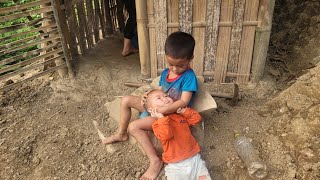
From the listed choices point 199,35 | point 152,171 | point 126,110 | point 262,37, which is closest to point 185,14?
point 199,35

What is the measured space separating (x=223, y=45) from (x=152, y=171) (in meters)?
1.65

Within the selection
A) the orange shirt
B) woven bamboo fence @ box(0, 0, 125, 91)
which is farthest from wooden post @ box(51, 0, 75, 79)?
the orange shirt

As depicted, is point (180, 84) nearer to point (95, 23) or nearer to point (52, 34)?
point (52, 34)

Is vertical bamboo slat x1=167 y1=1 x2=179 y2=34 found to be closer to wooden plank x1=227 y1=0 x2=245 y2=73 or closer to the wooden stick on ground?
wooden plank x1=227 y1=0 x2=245 y2=73

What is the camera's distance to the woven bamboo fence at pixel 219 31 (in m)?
3.22

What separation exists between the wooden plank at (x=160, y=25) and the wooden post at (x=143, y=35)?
131mm

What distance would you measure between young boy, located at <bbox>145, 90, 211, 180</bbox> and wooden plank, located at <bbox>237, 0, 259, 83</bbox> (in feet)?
4.15

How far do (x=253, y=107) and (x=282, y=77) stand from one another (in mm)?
668

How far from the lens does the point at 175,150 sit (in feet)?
7.87

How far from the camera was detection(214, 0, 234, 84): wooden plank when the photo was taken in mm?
3214

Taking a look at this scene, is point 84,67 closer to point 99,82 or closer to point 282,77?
point 99,82

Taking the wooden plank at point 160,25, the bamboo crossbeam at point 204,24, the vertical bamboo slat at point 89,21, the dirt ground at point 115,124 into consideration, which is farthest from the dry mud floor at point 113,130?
the vertical bamboo slat at point 89,21

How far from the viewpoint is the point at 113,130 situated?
3047 mm

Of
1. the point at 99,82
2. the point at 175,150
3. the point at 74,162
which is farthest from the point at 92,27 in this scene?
the point at 175,150
